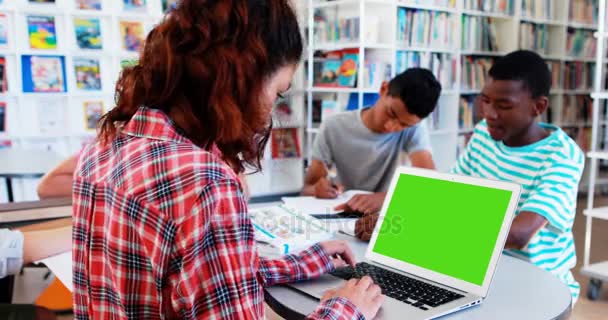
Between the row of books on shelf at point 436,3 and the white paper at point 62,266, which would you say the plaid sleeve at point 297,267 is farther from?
the row of books on shelf at point 436,3

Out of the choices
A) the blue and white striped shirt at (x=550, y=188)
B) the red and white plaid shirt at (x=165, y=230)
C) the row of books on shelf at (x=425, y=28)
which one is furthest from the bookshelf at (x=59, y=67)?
the red and white plaid shirt at (x=165, y=230)

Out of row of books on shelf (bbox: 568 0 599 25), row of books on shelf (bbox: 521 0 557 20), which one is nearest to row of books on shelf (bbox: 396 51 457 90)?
row of books on shelf (bbox: 521 0 557 20)

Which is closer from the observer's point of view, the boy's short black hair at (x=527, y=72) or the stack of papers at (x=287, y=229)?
the stack of papers at (x=287, y=229)

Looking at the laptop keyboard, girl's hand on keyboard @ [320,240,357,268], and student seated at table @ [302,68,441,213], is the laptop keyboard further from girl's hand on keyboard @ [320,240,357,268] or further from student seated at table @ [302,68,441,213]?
student seated at table @ [302,68,441,213]

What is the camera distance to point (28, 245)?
137 cm

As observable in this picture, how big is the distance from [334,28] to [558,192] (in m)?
2.85

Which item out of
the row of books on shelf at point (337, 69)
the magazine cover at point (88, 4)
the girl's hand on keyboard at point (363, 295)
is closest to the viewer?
the girl's hand on keyboard at point (363, 295)

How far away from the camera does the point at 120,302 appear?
0.68m

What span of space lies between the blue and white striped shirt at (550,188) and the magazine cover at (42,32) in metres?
3.22

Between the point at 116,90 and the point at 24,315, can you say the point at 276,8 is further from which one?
the point at 24,315

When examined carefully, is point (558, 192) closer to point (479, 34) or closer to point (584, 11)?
point (479, 34)

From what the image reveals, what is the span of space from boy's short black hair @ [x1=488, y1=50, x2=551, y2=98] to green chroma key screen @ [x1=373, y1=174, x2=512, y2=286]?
0.70 metres

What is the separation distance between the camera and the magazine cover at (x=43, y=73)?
3600 millimetres

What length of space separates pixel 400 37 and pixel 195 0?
3.39m
